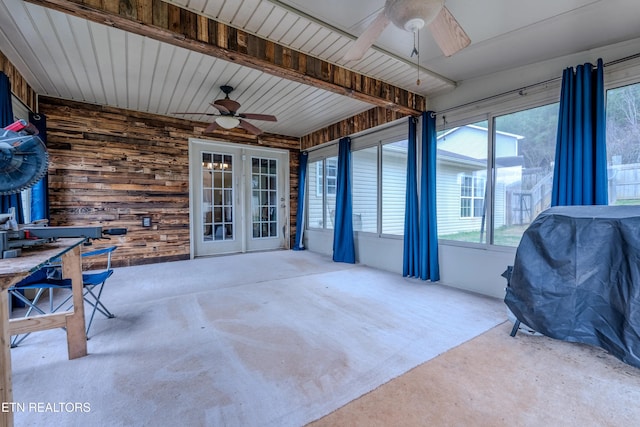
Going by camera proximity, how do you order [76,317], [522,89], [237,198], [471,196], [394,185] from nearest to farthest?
[76,317], [522,89], [471,196], [394,185], [237,198]

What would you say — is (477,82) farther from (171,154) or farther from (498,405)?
(171,154)

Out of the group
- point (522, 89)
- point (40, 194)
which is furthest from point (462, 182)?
point (40, 194)

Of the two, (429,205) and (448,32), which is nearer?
(448,32)

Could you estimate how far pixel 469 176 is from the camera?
11.8 ft

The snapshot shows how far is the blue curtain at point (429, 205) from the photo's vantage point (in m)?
3.70

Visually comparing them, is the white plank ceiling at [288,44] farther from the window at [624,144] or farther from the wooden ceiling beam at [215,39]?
the window at [624,144]

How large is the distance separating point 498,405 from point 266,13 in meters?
2.97

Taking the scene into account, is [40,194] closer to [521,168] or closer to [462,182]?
[462,182]

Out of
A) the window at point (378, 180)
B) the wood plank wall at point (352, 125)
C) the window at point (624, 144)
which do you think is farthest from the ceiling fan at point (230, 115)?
the window at point (624, 144)

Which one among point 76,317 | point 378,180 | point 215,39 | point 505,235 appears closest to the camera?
point 76,317

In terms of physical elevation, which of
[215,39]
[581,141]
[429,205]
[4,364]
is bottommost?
[4,364]

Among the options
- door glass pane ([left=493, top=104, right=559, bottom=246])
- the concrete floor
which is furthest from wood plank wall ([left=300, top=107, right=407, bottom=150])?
the concrete floor

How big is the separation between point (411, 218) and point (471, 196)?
30.8 inches

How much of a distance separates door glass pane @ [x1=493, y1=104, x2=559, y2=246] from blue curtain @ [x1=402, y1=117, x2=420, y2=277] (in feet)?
3.10
